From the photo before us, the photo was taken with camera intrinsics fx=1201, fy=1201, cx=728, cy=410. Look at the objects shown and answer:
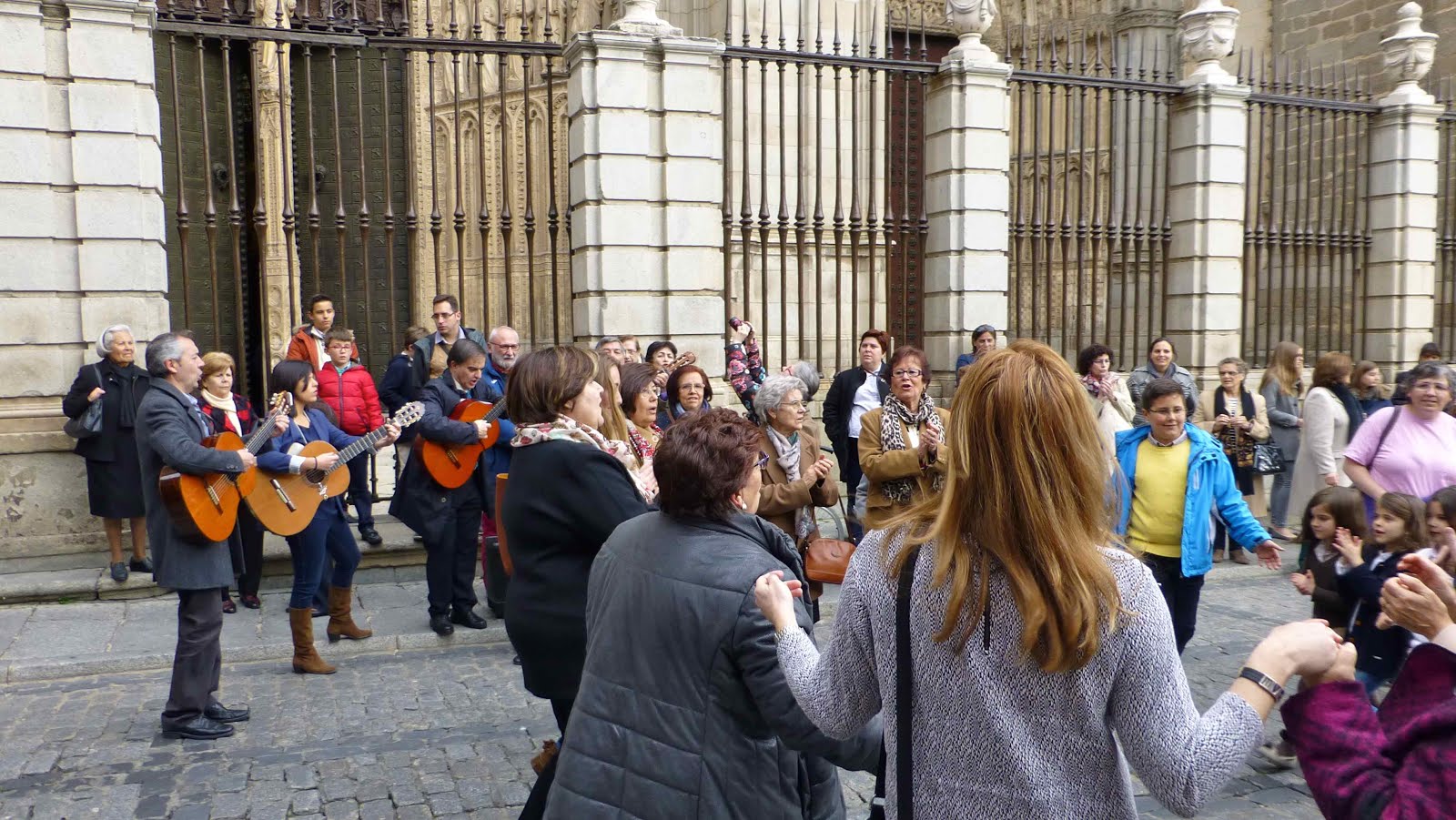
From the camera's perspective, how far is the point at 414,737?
546 cm

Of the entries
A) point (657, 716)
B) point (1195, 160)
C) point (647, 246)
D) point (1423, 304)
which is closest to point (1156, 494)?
point (657, 716)

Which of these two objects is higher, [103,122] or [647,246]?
[103,122]

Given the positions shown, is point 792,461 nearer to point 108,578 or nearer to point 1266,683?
point 1266,683

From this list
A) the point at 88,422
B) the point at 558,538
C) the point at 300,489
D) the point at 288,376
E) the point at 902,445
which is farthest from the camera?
the point at 88,422

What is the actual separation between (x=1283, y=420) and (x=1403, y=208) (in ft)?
17.5

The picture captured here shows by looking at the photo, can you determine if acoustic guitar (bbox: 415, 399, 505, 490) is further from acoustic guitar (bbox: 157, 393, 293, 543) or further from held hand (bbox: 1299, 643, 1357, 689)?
held hand (bbox: 1299, 643, 1357, 689)

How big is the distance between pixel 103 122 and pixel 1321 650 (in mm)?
8928

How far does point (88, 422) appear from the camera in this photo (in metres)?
7.90

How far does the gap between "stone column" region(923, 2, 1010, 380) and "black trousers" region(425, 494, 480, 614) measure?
18.8ft

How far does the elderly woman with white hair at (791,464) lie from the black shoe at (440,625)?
2.17 meters

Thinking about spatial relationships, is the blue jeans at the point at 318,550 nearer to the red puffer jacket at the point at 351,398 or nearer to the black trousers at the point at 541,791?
the red puffer jacket at the point at 351,398

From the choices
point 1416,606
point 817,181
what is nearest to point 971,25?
point 817,181

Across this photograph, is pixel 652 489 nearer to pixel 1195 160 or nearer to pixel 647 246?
pixel 647 246

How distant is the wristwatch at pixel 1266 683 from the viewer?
1.88 metres
